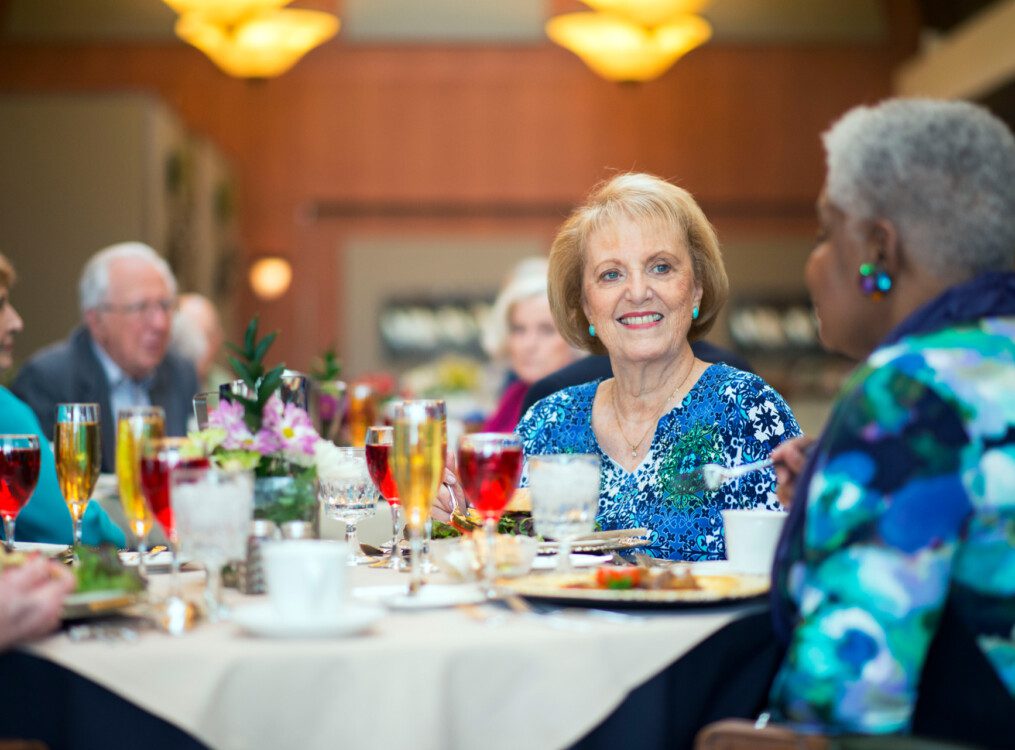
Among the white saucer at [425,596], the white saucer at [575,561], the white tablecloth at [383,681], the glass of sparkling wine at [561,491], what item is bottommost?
the white tablecloth at [383,681]

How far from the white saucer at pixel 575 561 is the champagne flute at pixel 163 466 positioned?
545 millimetres

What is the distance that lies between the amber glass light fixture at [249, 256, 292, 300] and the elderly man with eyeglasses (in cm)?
654

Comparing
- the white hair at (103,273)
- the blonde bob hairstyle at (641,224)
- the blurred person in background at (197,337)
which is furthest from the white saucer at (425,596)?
the white hair at (103,273)

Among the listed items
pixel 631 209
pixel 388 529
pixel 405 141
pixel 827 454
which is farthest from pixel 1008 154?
pixel 405 141

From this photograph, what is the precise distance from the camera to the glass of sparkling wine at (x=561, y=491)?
1763 millimetres

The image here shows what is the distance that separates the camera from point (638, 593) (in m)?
1.61

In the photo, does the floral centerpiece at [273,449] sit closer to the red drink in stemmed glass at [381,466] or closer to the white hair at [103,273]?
the red drink in stemmed glass at [381,466]

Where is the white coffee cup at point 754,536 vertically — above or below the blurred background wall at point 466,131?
below

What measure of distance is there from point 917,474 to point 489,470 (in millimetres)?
589

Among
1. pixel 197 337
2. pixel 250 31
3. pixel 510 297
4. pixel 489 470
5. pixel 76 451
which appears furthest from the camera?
pixel 250 31

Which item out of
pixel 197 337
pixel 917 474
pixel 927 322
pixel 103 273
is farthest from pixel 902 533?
pixel 197 337

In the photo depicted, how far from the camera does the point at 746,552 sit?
6.23 feet

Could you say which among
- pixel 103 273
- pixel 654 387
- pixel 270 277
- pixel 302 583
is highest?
pixel 270 277

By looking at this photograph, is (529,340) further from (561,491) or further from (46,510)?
(561,491)
